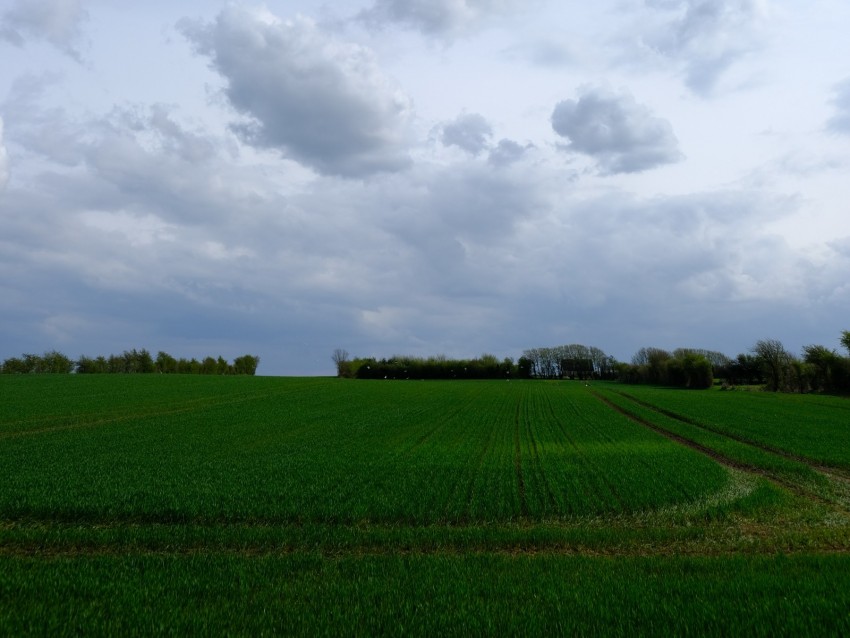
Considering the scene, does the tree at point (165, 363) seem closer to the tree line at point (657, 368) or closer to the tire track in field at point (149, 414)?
the tree line at point (657, 368)

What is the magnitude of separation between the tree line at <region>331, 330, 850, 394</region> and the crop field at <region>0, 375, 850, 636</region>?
52.8 metres

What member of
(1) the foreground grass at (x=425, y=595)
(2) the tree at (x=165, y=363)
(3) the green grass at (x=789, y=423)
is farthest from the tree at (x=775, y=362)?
(2) the tree at (x=165, y=363)

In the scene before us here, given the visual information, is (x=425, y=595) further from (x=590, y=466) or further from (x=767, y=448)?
(x=767, y=448)

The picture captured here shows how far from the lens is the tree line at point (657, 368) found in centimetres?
7619

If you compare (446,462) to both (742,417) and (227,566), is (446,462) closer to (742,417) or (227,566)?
(227,566)

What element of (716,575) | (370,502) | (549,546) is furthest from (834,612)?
(370,502)

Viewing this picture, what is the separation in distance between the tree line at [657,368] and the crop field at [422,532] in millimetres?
52823

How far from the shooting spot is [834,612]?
7613 mm

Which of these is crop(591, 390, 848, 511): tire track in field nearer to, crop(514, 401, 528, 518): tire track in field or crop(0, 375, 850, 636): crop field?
crop(0, 375, 850, 636): crop field

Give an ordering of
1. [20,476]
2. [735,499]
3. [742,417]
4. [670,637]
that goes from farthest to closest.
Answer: [742,417] < [20,476] < [735,499] < [670,637]

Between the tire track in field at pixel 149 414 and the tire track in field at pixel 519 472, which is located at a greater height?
the tire track in field at pixel 149 414

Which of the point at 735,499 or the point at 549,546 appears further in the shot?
the point at 735,499

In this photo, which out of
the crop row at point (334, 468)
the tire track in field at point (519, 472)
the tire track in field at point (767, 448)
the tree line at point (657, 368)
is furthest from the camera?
the tree line at point (657, 368)

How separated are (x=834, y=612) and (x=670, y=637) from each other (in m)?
2.63
